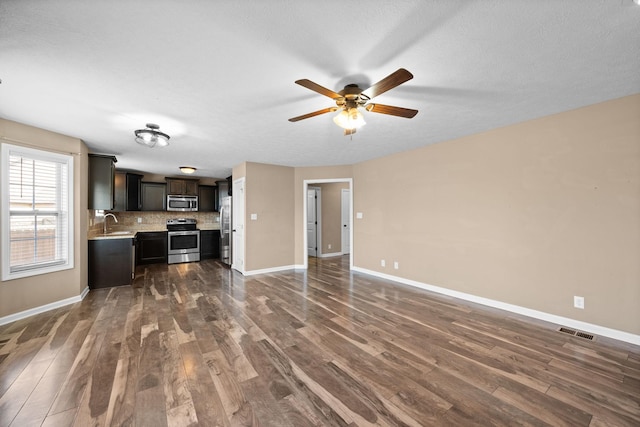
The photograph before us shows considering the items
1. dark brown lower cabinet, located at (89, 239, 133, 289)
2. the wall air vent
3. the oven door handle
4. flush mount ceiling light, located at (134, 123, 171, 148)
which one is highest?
flush mount ceiling light, located at (134, 123, 171, 148)

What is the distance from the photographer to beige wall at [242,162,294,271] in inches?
204

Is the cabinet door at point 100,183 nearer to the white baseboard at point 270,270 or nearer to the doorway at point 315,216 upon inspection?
the white baseboard at point 270,270

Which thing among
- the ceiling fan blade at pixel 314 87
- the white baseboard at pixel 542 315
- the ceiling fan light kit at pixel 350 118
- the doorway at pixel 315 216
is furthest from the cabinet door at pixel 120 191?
the white baseboard at pixel 542 315

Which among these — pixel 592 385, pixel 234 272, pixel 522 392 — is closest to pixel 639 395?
pixel 592 385

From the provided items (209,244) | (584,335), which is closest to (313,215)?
(209,244)

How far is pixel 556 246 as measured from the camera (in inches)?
112

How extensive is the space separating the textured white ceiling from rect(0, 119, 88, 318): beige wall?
25 cm

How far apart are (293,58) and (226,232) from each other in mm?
5194

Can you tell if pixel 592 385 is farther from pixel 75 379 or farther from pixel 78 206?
pixel 78 206

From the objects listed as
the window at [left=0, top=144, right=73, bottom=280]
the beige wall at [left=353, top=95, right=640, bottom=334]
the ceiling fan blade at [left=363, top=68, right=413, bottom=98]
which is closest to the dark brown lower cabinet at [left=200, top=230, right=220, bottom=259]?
the window at [left=0, top=144, right=73, bottom=280]

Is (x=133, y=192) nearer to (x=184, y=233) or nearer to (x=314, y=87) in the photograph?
(x=184, y=233)

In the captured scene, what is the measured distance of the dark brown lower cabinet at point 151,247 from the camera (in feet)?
20.3

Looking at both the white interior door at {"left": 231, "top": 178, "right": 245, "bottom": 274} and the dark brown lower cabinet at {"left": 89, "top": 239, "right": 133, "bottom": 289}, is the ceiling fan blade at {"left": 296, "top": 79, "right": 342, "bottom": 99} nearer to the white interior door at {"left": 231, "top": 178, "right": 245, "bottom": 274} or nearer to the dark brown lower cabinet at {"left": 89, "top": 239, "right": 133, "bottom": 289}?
the white interior door at {"left": 231, "top": 178, "right": 245, "bottom": 274}

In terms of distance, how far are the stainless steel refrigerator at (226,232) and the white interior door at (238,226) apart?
7.1 inches
